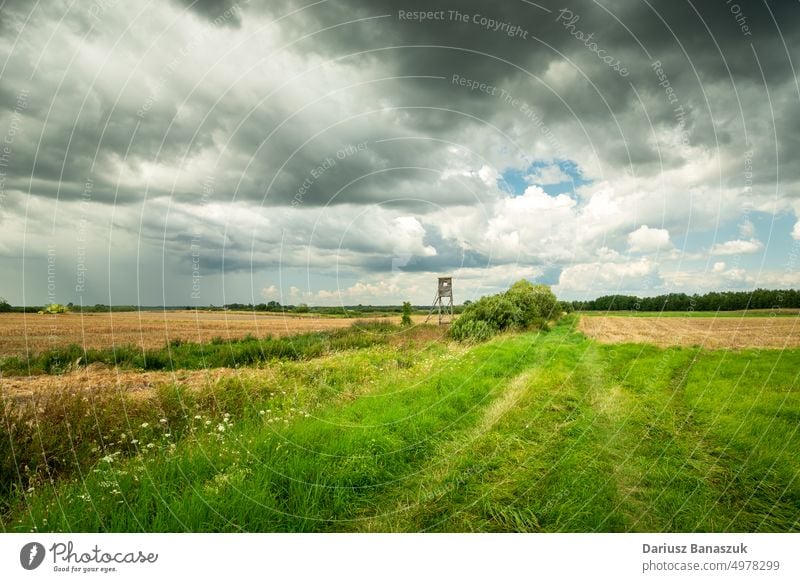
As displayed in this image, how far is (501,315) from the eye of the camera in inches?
1088

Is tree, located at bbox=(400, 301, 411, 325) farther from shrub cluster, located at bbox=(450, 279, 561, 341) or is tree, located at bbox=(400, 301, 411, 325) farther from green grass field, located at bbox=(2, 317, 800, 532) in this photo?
green grass field, located at bbox=(2, 317, 800, 532)

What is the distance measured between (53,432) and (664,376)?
1374cm
